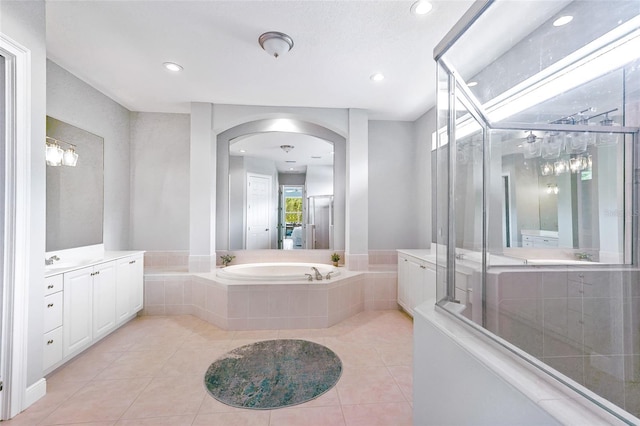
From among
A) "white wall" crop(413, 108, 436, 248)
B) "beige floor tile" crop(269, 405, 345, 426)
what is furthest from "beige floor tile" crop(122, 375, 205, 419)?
"white wall" crop(413, 108, 436, 248)

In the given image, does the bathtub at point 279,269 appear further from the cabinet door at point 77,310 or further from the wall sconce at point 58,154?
the wall sconce at point 58,154

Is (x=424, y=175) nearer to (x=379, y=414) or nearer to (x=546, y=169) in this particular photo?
(x=546, y=169)

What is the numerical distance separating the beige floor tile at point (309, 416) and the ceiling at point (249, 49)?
2580 millimetres

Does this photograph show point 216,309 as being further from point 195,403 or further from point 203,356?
point 195,403

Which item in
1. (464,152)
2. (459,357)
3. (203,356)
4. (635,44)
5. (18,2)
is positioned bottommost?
(203,356)

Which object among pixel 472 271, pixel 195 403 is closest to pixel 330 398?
pixel 195 403

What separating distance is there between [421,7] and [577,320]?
210 centimetres

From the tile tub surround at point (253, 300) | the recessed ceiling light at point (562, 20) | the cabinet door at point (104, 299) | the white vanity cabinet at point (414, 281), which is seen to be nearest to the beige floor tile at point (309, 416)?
the tile tub surround at point (253, 300)

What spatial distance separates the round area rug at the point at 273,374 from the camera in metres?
1.82

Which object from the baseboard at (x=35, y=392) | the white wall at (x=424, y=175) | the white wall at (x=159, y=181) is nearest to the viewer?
the baseboard at (x=35, y=392)

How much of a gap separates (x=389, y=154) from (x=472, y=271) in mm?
2604

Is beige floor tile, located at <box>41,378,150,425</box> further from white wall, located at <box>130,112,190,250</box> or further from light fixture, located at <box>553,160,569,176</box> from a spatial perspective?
light fixture, located at <box>553,160,569,176</box>

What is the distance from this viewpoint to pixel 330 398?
5.98 feet

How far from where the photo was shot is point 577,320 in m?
1.54
